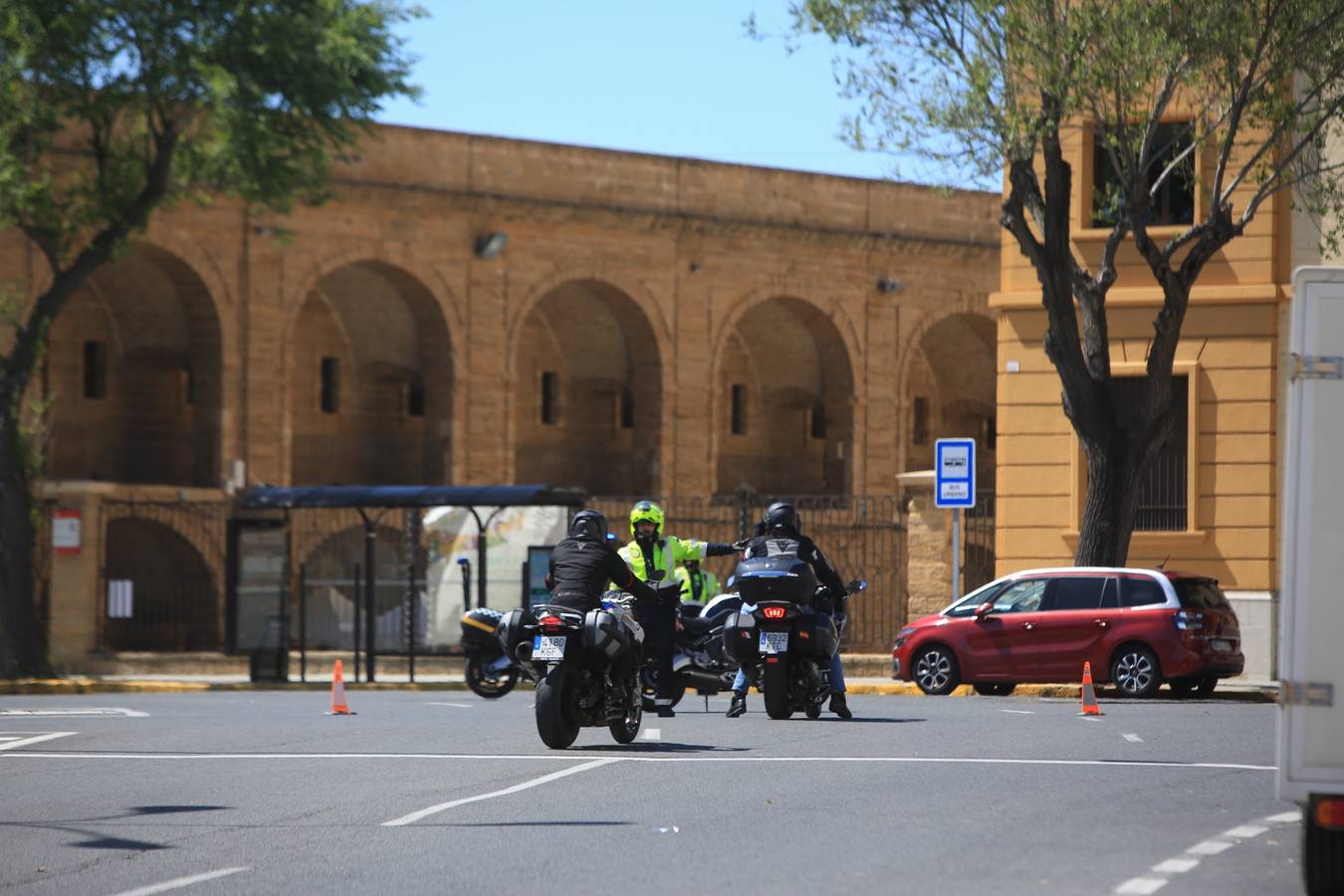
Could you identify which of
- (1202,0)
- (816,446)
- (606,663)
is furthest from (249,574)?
(816,446)

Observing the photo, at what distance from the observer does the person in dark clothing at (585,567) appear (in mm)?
15258

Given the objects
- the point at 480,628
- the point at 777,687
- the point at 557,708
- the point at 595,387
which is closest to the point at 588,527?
the point at 557,708

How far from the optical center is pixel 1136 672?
2320 centimetres

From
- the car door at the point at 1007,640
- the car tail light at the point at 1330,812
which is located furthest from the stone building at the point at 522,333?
the car tail light at the point at 1330,812

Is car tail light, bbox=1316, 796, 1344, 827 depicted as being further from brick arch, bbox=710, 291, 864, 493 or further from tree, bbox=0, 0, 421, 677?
brick arch, bbox=710, 291, 864, 493

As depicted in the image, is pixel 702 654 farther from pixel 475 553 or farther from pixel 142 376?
pixel 142 376

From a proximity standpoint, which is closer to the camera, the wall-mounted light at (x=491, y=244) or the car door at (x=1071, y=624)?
the car door at (x=1071, y=624)

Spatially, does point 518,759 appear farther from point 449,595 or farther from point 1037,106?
point 449,595

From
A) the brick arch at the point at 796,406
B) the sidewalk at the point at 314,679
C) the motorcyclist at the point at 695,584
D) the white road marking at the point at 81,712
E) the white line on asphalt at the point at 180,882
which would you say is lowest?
the sidewalk at the point at 314,679

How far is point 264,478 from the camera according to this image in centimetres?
4388

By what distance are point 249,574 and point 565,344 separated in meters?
18.7

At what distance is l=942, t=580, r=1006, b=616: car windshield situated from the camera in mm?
24266

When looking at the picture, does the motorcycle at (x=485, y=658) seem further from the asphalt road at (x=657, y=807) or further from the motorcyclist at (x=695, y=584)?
the asphalt road at (x=657, y=807)

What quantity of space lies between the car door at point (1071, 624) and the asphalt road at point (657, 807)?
4.79 m
